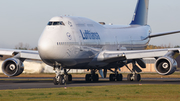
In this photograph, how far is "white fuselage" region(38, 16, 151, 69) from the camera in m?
31.0

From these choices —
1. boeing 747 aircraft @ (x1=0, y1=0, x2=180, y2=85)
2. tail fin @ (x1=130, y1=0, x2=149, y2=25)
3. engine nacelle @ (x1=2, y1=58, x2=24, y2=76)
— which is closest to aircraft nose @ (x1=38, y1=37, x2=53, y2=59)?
boeing 747 aircraft @ (x1=0, y1=0, x2=180, y2=85)

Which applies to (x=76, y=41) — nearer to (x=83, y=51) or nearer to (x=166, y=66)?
(x=83, y=51)

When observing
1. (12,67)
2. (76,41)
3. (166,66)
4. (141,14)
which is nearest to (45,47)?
(76,41)

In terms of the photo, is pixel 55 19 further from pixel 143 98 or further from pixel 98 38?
pixel 143 98

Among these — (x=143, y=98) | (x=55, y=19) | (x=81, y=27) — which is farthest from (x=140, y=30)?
(x=143, y=98)

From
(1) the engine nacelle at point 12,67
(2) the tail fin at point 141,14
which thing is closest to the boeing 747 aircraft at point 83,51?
(1) the engine nacelle at point 12,67

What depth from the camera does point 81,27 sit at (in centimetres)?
3497

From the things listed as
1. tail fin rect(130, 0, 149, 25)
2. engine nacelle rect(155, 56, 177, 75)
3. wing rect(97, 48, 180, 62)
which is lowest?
engine nacelle rect(155, 56, 177, 75)

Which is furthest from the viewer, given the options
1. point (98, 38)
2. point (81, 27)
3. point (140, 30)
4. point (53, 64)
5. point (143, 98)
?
point (140, 30)

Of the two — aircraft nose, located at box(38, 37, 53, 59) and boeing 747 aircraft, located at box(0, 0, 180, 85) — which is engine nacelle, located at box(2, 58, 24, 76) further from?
aircraft nose, located at box(38, 37, 53, 59)

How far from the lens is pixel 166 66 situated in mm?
32375

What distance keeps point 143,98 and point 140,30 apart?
27952mm

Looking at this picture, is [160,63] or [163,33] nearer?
[160,63]

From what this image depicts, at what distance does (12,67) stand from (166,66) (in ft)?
48.0
